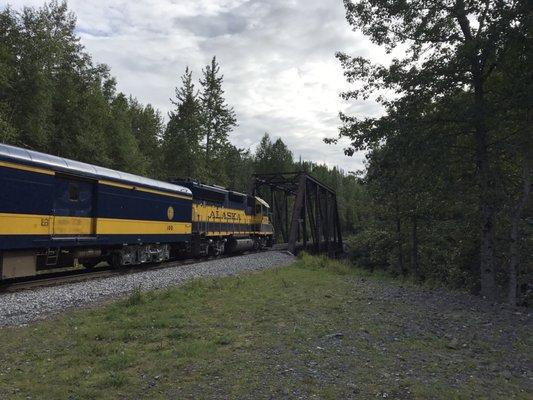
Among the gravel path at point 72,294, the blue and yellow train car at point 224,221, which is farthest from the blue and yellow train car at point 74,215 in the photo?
the blue and yellow train car at point 224,221

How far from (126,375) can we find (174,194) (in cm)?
1627

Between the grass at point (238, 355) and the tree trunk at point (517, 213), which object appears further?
the tree trunk at point (517, 213)

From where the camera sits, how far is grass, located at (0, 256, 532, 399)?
5488 mm

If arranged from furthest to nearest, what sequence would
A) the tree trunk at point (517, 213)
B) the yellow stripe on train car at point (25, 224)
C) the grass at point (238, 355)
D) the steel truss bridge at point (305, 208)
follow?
the steel truss bridge at point (305, 208) < the tree trunk at point (517, 213) < the yellow stripe on train car at point (25, 224) < the grass at point (238, 355)

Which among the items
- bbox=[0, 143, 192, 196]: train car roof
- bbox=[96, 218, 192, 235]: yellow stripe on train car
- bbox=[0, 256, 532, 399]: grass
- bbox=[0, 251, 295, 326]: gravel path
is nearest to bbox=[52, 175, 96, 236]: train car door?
bbox=[0, 143, 192, 196]: train car roof

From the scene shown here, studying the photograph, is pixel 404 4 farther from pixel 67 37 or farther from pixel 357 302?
pixel 67 37

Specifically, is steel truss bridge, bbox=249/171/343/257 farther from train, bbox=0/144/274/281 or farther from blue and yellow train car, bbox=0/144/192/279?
blue and yellow train car, bbox=0/144/192/279

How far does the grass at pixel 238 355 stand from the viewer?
5488 mm

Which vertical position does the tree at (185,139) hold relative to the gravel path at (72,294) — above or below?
above

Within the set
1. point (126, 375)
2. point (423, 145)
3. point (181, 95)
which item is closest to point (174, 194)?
point (423, 145)

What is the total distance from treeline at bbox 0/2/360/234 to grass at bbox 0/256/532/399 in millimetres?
19928

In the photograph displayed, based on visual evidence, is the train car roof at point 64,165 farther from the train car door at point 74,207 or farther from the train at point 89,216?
the train car door at point 74,207

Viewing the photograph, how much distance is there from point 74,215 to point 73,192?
2.41 ft

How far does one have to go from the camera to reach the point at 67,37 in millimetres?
34906
